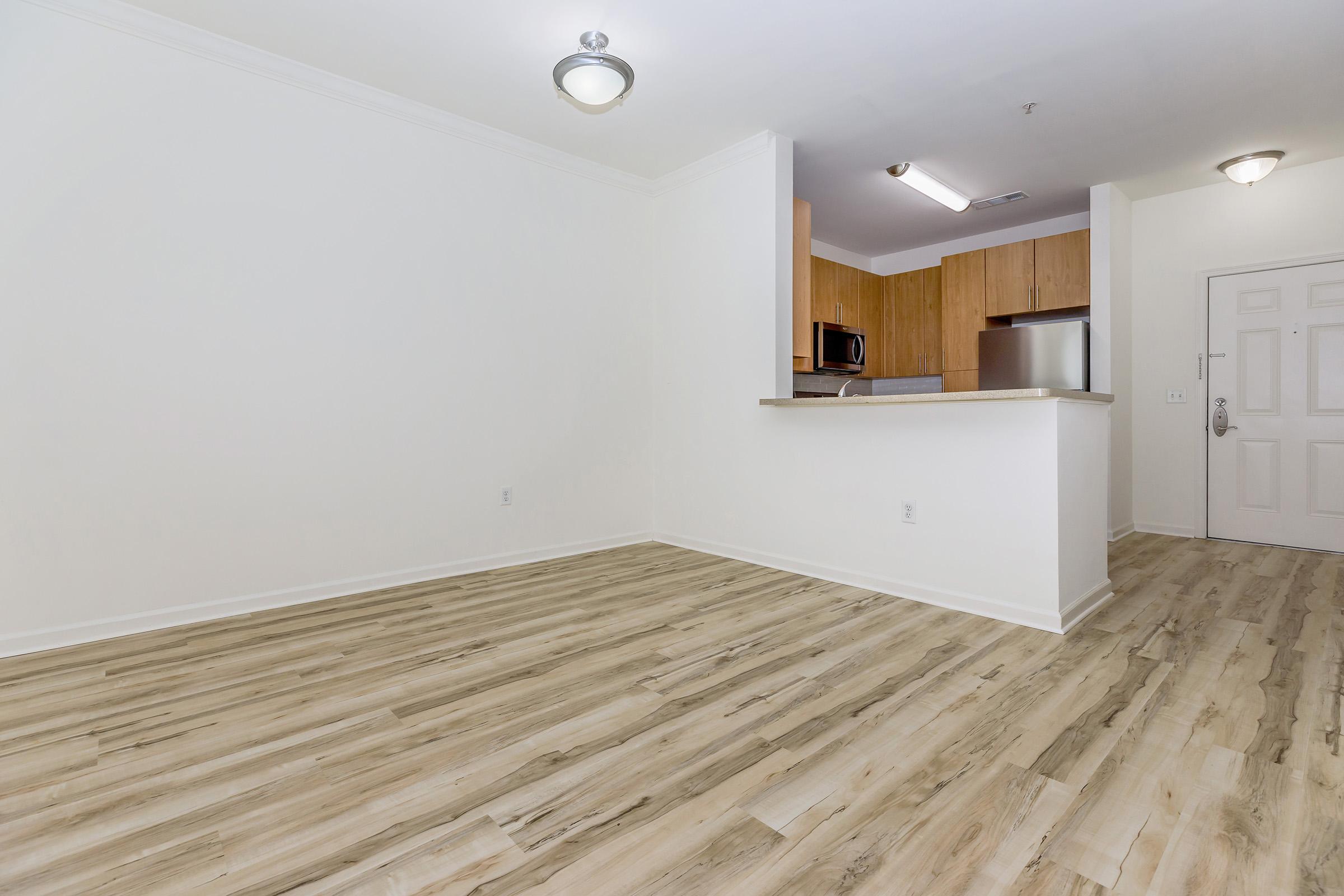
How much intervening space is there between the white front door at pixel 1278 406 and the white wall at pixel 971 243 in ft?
4.14

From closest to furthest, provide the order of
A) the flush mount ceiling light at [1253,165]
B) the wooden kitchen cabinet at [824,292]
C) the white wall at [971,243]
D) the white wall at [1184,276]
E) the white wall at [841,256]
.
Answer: the flush mount ceiling light at [1253,165] → the white wall at [1184,276] → the white wall at [971,243] → the wooden kitchen cabinet at [824,292] → the white wall at [841,256]

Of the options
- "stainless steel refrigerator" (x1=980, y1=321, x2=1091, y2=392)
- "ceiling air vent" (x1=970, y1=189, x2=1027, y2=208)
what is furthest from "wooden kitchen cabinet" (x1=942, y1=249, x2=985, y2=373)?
"ceiling air vent" (x1=970, y1=189, x2=1027, y2=208)

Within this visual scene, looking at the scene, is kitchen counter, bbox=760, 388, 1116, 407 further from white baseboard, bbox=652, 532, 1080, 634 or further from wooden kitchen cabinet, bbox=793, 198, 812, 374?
white baseboard, bbox=652, 532, 1080, 634

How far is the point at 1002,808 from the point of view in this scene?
1502 mm

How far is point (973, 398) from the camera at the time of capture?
292 centimetres

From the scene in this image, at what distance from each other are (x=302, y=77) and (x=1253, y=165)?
5.72m

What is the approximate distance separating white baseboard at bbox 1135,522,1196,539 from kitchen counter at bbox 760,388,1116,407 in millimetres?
2563

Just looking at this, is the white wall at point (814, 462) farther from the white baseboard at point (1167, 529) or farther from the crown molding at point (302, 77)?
the white baseboard at point (1167, 529)

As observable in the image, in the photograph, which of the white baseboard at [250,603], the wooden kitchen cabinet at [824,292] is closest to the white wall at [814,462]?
the white baseboard at [250,603]

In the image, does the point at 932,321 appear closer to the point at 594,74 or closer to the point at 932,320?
the point at 932,320

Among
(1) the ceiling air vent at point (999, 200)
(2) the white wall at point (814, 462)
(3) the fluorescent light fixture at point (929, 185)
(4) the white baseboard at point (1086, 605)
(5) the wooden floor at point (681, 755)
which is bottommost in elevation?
(5) the wooden floor at point (681, 755)

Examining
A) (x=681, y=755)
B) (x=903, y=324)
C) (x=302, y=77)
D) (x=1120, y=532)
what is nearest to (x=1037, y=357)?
(x=1120, y=532)

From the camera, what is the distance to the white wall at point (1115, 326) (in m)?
4.72

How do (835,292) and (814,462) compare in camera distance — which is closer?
(814,462)
